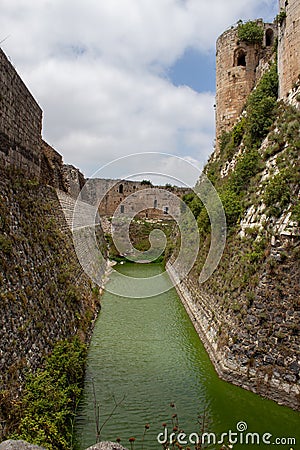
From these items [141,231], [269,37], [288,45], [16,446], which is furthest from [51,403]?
[141,231]

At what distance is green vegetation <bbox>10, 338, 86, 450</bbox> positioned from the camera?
5984 millimetres

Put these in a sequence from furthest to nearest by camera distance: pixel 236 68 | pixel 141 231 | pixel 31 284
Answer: pixel 141 231 < pixel 236 68 < pixel 31 284

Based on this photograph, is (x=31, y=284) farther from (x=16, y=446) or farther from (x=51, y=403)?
(x=16, y=446)

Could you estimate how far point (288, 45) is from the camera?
13.1 meters

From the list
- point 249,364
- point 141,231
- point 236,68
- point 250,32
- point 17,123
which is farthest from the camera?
point 141,231

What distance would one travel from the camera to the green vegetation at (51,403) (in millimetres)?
5984

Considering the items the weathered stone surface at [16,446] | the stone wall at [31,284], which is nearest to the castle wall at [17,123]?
the stone wall at [31,284]

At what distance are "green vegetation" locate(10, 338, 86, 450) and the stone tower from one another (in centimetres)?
1579

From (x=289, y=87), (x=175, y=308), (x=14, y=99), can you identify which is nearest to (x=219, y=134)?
(x=289, y=87)

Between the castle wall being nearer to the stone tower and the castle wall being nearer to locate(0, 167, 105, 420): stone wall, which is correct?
locate(0, 167, 105, 420): stone wall

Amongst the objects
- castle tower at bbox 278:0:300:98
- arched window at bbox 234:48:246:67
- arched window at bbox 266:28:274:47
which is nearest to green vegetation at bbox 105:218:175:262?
arched window at bbox 234:48:246:67

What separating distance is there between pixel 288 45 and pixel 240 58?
7.96 meters

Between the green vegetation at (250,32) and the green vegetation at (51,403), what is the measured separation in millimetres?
18086

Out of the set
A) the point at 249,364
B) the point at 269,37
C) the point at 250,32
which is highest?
the point at 269,37
